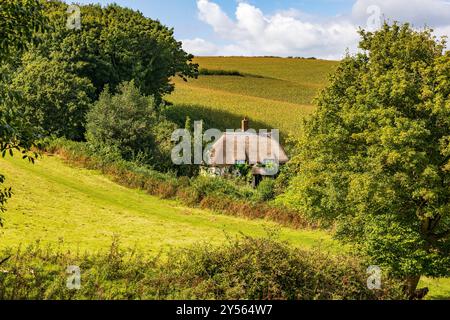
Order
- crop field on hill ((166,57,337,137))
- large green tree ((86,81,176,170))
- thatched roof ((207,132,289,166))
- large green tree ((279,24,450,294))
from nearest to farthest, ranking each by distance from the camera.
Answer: large green tree ((279,24,450,294))
large green tree ((86,81,176,170))
thatched roof ((207,132,289,166))
crop field on hill ((166,57,337,137))

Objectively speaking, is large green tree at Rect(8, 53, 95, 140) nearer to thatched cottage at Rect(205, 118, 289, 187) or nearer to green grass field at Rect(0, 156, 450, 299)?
green grass field at Rect(0, 156, 450, 299)

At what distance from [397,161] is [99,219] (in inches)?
689

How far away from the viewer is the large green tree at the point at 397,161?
19.7 meters

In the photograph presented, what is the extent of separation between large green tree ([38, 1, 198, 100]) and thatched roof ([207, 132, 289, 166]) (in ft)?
40.6

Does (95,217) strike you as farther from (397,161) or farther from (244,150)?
(244,150)

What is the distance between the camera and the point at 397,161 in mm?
20328

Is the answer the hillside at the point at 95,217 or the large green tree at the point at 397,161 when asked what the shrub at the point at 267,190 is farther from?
the large green tree at the point at 397,161

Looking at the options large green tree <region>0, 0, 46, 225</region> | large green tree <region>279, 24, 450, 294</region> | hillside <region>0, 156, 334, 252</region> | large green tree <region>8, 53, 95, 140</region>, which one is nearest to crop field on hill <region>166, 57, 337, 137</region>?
large green tree <region>8, 53, 95, 140</region>

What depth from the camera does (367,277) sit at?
16.6 m

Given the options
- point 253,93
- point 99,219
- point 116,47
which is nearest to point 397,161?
point 99,219

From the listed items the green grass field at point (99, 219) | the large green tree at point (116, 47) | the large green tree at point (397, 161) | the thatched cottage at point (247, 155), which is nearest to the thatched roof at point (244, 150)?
the thatched cottage at point (247, 155)

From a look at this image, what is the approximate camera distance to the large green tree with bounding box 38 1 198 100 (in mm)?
56906
